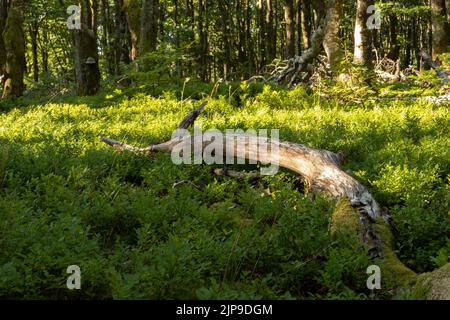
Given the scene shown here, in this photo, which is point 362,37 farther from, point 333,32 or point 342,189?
point 342,189

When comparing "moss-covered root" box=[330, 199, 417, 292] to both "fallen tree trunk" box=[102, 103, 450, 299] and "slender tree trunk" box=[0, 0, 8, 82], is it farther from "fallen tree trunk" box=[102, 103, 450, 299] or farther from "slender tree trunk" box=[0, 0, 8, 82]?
"slender tree trunk" box=[0, 0, 8, 82]

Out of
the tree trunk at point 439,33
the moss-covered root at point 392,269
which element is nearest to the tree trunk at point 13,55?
the tree trunk at point 439,33

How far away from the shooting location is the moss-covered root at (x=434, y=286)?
11.8 feet

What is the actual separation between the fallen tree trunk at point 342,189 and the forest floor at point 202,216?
201mm

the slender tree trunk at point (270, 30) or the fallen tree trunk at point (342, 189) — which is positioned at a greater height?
the slender tree trunk at point (270, 30)

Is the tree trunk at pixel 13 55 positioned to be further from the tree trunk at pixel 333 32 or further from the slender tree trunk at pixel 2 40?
the tree trunk at pixel 333 32

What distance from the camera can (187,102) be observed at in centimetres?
1422

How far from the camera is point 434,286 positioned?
3768mm

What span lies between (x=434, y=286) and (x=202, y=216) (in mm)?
2407

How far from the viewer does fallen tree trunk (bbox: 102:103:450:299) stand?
160 inches

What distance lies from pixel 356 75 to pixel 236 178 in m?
6.85
